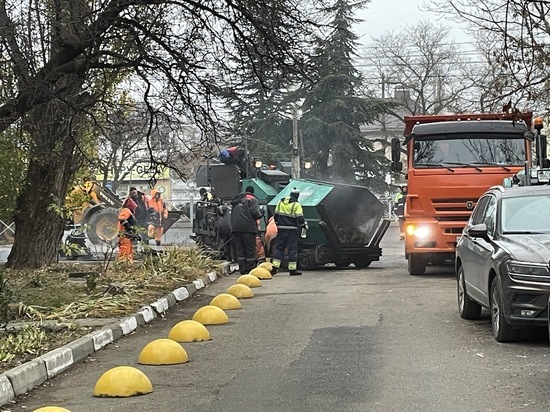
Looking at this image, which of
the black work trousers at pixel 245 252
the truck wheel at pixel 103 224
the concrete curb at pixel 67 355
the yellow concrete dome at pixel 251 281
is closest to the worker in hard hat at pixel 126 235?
the black work trousers at pixel 245 252

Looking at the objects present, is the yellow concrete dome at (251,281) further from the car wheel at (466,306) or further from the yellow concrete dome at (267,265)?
the car wheel at (466,306)

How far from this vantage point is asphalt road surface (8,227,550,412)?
714 cm

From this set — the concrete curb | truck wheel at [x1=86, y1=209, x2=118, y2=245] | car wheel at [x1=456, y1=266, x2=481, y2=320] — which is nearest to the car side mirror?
car wheel at [x1=456, y1=266, x2=481, y2=320]

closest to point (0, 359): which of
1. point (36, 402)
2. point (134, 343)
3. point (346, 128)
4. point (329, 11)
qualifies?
point (36, 402)

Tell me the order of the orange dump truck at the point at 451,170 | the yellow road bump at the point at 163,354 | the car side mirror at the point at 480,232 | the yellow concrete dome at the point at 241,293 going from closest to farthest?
the yellow road bump at the point at 163,354 < the car side mirror at the point at 480,232 < the yellow concrete dome at the point at 241,293 < the orange dump truck at the point at 451,170

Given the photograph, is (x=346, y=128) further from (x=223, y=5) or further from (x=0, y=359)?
(x=0, y=359)

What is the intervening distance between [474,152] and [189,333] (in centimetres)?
887

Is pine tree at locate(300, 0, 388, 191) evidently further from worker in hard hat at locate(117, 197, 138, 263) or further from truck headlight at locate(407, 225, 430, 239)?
truck headlight at locate(407, 225, 430, 239)

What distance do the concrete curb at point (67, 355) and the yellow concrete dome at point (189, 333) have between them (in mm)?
781

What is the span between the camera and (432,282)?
1678 cm

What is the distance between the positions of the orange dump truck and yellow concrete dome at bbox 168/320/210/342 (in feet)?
25.4

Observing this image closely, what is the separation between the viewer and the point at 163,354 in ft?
29.7

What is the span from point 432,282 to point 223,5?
21.8 ft

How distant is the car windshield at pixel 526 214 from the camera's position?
1041cm
